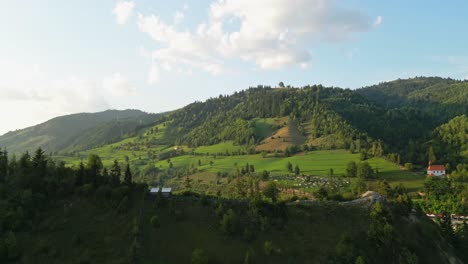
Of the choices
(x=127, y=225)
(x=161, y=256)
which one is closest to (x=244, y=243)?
(x=161, y=256)

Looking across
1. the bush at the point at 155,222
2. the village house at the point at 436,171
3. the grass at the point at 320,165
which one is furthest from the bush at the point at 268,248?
the village house at the point at 436,171

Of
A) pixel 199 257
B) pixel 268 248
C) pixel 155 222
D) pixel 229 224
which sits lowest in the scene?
pixel 268 248

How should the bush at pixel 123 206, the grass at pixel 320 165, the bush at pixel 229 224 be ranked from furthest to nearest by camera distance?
the grass at pixel 320 165 < the bush at pixel 123 206 < the bush at pixel 229 224

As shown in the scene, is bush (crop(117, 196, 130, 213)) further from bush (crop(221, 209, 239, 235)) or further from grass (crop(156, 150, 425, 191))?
grass (crop(156, 150, 425, 191))

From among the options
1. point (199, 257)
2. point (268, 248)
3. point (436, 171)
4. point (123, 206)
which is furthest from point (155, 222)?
point (436, 171)

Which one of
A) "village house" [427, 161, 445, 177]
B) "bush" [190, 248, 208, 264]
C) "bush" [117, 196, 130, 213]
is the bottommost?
"village house" [427, 161, 445, 177]

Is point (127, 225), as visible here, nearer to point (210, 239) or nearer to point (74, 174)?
point (210, 239)

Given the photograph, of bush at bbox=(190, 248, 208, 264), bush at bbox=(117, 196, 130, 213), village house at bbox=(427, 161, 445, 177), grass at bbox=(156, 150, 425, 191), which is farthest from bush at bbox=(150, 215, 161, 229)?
village house at bbox=(427, 161, 445, 177)

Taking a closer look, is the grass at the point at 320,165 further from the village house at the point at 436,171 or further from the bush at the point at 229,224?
the bush at the point at 229,224

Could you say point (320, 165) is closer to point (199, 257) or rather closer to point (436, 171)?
point (436, 171)

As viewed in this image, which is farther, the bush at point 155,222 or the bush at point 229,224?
the bush at point 155,222

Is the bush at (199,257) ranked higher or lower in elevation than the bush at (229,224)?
lower
